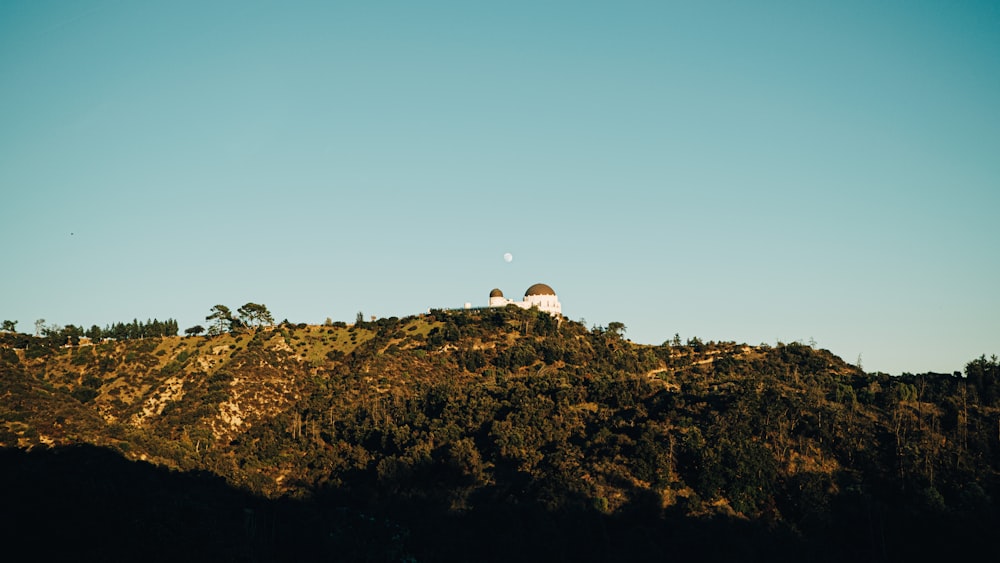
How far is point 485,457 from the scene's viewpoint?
9469 cm

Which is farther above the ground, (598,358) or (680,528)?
(598,358)

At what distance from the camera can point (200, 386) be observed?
121m

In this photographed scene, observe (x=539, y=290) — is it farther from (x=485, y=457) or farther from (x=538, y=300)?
(x=485, y=457)

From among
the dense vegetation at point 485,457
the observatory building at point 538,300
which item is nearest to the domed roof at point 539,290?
the observatory building at point 538,300

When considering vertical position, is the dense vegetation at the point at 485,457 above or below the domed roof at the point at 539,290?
below

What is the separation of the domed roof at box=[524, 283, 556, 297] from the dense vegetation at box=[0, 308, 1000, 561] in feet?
104

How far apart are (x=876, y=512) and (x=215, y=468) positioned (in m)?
77.7

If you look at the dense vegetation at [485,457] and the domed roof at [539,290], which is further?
the domed roof at [539,290]

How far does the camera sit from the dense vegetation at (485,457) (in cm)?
7425

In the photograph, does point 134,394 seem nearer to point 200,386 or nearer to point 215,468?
point 200,386

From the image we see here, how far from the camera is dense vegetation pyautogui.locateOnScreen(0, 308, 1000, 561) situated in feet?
244

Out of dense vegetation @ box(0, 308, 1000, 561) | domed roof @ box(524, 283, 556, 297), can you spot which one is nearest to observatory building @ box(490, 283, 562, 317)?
domed roof @ box(524, 283, 556, 297)

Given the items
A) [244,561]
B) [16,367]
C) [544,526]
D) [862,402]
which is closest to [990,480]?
[862,402]

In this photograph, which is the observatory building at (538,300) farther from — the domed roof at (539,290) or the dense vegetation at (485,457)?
the dense vegetation at (485,457)
